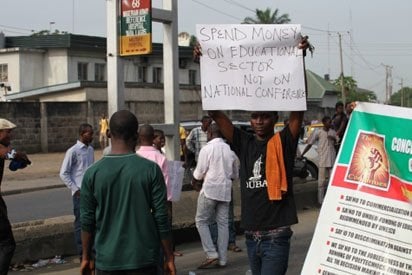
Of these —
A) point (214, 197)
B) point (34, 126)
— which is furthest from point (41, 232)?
point (34, 126)

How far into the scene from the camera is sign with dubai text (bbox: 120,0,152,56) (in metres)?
8.95

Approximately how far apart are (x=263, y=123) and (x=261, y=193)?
19.5 inches

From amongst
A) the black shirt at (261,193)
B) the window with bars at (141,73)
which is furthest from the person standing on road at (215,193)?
the window with bars at (141,73)

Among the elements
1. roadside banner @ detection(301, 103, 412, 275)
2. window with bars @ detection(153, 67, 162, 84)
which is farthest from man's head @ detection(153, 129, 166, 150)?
window with bars @ detection(153, 67, 162, 84)

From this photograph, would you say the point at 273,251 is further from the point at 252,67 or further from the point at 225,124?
the point at 252,67

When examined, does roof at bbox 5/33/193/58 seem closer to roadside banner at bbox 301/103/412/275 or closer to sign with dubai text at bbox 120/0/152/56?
sign with dubai text at bbox 120/0/152/56

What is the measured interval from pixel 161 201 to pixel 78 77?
41.3 m

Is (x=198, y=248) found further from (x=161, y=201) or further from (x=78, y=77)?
(x=78, y=77)

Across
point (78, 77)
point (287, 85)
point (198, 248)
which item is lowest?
point (198, 248)

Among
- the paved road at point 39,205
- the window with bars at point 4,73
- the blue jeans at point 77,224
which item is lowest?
the paved road at point 39,205

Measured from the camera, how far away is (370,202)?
4.07 m

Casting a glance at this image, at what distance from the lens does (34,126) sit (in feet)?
96.8

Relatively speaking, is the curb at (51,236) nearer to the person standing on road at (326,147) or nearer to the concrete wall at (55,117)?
the person standing on road at (326,147)

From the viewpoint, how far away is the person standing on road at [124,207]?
4.21 m
